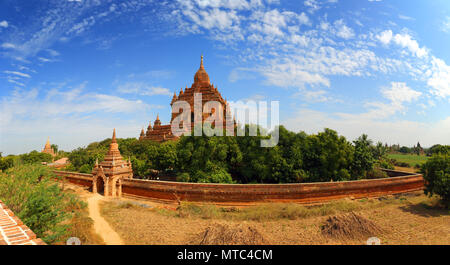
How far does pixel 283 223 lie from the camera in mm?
13070

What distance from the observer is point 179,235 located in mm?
11344

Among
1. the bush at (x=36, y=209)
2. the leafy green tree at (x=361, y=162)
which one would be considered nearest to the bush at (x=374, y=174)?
the leafy green tree at (x=361, y=162)

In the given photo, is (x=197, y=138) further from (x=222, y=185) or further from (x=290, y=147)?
(x=290, y=147)

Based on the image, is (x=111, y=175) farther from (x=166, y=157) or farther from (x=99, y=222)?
(x=99, y=222)

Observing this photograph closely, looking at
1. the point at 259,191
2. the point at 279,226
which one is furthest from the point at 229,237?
the point at 259,191

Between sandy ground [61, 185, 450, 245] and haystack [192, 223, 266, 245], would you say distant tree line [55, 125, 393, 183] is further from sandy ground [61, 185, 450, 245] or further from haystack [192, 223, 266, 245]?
haystack [192, 223, 266, 245]

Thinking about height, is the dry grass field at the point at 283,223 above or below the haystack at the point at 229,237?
below

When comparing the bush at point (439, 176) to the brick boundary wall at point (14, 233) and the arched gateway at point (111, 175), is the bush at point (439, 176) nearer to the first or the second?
the brick boundary wall at point (14, 233)

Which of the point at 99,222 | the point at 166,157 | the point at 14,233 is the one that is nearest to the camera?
the point at 14,233

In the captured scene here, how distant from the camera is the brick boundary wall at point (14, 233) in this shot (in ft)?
14.9

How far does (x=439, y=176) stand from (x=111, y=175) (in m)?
26.2

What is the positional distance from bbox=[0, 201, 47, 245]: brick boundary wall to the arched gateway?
15595 millimetres

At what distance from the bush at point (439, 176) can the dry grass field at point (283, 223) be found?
1.11 m
